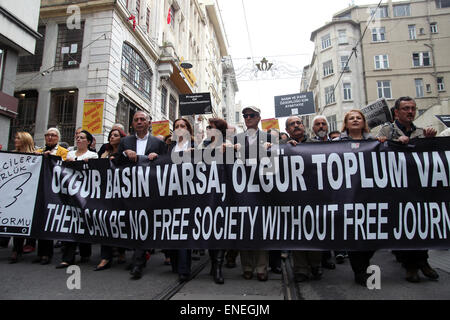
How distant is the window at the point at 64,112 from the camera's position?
1380 centimetres

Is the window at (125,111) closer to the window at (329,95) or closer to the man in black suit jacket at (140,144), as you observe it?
the man in black suit jacket at (140,144)

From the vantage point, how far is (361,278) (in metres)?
3.00

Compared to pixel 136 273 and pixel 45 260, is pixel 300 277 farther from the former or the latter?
pixel 45 260

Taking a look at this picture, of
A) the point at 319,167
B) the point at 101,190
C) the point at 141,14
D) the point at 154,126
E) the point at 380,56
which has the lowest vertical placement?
the point at 101,190

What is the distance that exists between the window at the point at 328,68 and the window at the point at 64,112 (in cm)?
2797

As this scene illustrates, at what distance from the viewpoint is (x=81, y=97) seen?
13.7m

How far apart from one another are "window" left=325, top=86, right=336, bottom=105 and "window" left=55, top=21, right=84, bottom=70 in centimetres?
2564

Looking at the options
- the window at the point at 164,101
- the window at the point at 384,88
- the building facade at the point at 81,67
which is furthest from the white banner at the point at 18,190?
the window at the point at 384,88

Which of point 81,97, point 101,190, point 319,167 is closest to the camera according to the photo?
point 319,167

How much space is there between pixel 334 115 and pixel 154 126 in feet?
83.0

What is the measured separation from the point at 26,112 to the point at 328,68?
30016mm

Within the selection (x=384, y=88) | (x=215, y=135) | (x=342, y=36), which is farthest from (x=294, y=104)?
(x=342, y=36)
